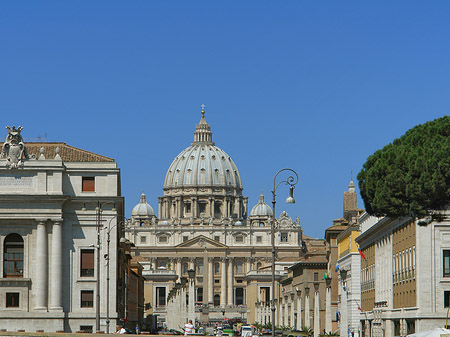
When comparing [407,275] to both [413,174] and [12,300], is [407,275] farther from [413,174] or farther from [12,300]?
[12,300]

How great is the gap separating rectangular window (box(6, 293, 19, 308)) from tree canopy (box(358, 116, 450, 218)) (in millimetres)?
24675

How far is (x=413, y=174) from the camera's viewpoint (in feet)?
151

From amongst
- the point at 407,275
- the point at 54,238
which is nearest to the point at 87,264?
the point at 54,238

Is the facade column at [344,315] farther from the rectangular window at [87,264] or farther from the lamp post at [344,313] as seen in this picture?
the rectangular window at [87,264]

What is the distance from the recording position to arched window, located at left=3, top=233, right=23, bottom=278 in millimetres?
67188

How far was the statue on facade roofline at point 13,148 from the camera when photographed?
67.4m

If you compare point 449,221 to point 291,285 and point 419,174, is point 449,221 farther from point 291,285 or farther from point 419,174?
point 291,285

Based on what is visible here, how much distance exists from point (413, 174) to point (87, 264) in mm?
27229

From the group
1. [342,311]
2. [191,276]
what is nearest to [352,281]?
[342,311]

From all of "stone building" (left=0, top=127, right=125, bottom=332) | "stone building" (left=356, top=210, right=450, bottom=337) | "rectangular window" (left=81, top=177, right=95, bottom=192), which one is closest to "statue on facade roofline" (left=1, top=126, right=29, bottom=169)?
"stone building" (left=0, top=127, right=125, bottom=332)

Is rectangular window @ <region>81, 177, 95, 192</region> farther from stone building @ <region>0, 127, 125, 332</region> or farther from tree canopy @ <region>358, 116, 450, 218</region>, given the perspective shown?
tree canopy @ <region>358, 116, 450, 218</region>

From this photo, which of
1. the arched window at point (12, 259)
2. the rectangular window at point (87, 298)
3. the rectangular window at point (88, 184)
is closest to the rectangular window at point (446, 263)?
the rectangular window at point (87, 298)

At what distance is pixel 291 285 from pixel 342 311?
40.3 meters

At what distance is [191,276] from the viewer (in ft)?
282
